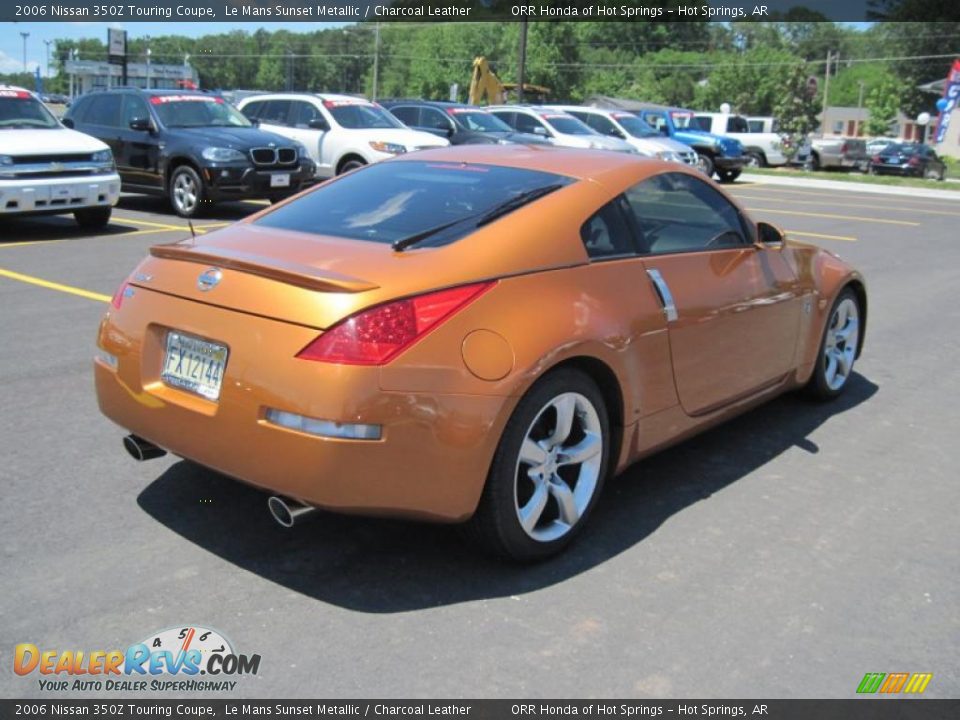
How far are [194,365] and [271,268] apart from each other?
1.46 ft

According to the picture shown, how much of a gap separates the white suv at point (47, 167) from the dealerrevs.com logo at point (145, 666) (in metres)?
9.31

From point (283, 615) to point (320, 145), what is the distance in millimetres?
14191

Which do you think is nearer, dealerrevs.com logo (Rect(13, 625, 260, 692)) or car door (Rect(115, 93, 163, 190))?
dealerrevs.com logo (Rect(13, 625, 260, 692))

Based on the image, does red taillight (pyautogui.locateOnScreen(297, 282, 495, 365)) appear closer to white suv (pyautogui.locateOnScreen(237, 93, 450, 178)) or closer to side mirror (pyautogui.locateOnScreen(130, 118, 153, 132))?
side mirror (pyautogui.locateOnScreen(130, 118, 153, 132))

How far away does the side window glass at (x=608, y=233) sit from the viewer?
400 cm

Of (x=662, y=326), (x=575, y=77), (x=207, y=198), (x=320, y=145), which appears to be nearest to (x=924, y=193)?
(x=320, y=145)

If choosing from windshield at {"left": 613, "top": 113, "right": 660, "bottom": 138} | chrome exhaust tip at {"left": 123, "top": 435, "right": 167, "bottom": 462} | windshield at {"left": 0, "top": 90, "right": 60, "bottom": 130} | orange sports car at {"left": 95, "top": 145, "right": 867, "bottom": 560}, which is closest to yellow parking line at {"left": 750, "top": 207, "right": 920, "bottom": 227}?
windshield at {"left": 613, "top": 113, "right": 660, "bottom": 138}

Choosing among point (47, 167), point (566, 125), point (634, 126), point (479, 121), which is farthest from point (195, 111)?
point (634, 126)

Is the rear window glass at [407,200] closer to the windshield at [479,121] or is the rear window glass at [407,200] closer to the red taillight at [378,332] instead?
the red taillight at [378,332]

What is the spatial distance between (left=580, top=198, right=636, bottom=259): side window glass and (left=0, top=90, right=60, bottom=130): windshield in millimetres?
9974

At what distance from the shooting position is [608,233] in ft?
13.5

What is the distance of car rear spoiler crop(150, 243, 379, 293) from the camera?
3.32 meters

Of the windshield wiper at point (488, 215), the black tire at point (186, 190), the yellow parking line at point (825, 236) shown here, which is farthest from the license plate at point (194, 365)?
the yellow parking line at point (825, 236)

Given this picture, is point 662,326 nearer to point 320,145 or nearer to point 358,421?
point 358,421
